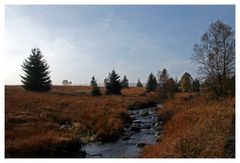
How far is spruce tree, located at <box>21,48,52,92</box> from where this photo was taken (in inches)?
1206

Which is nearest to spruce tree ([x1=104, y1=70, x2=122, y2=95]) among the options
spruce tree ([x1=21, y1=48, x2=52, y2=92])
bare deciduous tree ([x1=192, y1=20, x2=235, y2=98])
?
spruce tree ([x1=21, y1=48, x2=52, y2=92])

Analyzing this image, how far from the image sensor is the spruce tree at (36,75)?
101 feet

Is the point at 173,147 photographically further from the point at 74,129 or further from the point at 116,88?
the point at 116,88

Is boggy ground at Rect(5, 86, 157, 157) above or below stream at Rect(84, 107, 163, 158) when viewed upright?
above

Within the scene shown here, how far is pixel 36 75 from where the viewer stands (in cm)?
3114

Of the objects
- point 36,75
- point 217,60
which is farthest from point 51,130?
point 36,75

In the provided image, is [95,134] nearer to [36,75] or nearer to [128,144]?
[128,144]

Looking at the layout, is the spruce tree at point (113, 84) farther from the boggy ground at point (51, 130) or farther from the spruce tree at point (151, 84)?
the boggy ground at point (51, 130)

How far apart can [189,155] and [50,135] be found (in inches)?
206

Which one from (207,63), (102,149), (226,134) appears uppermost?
(207,63)

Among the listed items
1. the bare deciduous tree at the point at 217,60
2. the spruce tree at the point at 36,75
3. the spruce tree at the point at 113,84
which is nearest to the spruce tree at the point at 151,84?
the spruce tree at the point at 113,84

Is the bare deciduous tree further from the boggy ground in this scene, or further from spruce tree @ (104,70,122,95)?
spruce tree @ (104,70,122,95)
